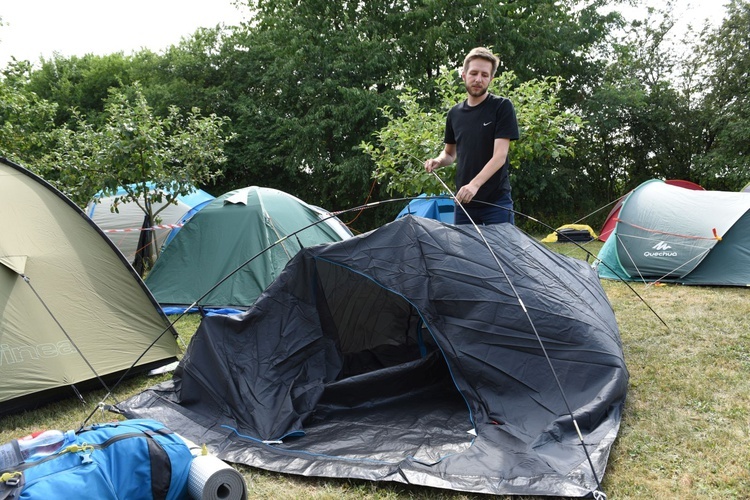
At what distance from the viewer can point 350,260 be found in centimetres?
298

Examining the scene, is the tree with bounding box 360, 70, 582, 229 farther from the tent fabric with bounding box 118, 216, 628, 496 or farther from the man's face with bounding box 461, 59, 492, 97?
the tent fabric with bounding box 118, 216, 628, 496

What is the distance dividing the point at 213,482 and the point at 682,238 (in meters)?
5.75

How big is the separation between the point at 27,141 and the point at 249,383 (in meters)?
9.54

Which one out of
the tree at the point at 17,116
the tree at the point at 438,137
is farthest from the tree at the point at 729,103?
the tree at the point at 17,116

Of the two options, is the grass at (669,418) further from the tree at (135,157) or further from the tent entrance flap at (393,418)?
the tree at (135,157)

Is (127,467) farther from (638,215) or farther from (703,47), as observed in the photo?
(703,47)

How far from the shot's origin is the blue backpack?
1.86 m

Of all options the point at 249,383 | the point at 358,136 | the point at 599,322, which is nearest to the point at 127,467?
the point at 249,383

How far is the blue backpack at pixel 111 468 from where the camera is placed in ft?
6.10

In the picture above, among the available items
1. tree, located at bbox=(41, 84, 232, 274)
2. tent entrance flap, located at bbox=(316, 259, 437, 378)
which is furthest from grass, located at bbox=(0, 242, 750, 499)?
tree, located at bbox=(41, 84, 232, 274)

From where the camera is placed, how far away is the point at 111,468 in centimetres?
203

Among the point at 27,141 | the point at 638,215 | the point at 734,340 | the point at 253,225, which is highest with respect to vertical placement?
the point at 27,141


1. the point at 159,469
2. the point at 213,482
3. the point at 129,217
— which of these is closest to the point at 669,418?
the point at 213,482

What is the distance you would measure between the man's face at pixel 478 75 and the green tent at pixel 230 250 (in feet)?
9.77
